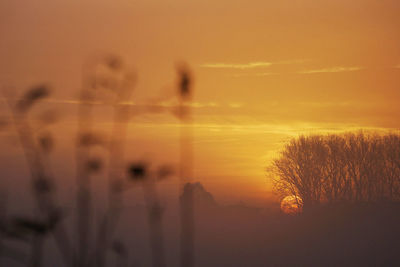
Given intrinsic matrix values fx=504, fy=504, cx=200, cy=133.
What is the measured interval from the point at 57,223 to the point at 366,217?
31013mm

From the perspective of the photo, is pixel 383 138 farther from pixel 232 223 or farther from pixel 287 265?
pixel 287 265

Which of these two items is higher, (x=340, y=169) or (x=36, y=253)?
(x=36, y=253)

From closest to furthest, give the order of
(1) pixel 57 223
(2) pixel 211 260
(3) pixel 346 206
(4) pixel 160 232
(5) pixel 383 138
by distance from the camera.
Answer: (1) pixel 57 223 → (4) pixel 160 232 → (2) pixel 211 260 → (3) pixel 346 206 → (5) pixel 383 138

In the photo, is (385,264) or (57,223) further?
(385,264)

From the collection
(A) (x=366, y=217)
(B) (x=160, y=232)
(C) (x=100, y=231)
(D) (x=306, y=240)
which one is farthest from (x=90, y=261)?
(A) (x=366, y=217)

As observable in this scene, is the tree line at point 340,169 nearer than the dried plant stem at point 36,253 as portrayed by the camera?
No

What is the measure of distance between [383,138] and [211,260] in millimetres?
16901

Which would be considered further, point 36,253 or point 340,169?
point 340,169

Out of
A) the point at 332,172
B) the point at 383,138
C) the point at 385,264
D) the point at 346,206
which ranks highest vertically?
the point at 383,138

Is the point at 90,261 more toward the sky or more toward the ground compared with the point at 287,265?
more toward the sky

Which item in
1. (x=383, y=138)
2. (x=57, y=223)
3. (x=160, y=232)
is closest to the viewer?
(x=57, y=223)

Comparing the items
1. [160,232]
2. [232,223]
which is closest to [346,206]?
[232,223]

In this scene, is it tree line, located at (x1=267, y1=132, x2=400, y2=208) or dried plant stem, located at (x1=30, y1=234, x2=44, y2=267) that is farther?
tree line, located at (x1=267, y1=132, x2=400, y2=208)

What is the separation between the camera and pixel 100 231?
5.81 ft
